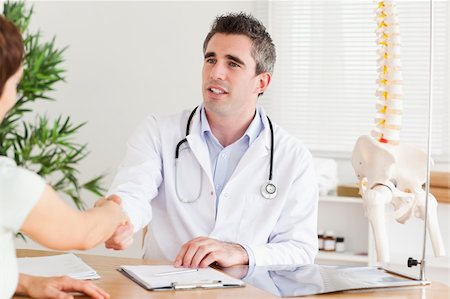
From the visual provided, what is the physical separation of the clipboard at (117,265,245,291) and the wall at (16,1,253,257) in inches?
103

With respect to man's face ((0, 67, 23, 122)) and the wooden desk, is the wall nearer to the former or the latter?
the wooden desk

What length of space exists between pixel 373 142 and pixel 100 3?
3.02 metres

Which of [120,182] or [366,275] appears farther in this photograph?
[120,182]

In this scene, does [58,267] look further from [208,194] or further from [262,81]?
[262,81]

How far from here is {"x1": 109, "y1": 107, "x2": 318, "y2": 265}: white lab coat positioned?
2637 mm

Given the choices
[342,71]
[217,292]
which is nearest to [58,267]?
[217,292]

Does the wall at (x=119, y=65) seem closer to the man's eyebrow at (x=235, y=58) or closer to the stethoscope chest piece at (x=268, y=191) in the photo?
the man's eyebrow at (x=235, y=58)

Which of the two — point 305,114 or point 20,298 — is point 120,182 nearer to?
point 20,298

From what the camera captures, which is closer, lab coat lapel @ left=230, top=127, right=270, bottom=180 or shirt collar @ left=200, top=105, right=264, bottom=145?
lab coat lapel @ left=230, top=127, right=270, bottom=180

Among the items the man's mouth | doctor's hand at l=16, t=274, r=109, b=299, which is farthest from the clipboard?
the man's mouth

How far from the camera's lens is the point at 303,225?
8.62 ft

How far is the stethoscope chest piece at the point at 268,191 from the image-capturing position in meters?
2.67

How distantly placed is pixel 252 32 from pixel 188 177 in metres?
0.58

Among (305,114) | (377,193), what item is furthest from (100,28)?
(377,193)
